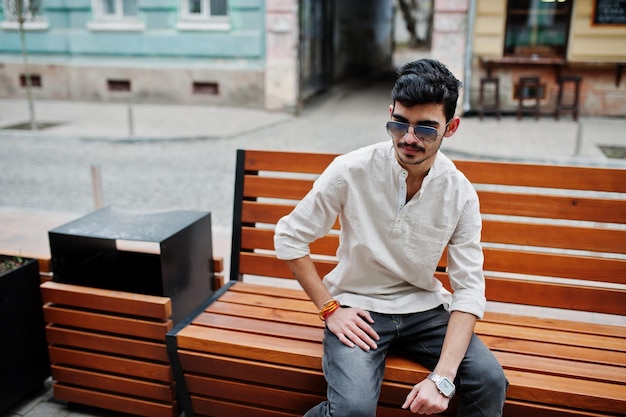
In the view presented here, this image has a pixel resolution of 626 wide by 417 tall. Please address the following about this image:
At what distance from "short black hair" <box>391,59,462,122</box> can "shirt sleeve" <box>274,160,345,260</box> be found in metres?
0.42

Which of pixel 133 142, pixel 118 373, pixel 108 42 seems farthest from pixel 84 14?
pixel 118 373

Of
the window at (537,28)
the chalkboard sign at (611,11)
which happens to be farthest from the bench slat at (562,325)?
the chalkboard sign at (611,11)

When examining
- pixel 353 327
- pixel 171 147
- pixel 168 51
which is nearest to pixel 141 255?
pixel 353 327

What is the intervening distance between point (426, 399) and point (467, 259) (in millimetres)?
605

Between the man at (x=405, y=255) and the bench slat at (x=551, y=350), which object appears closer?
the man at (x=405, y=255)

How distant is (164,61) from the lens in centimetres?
1505

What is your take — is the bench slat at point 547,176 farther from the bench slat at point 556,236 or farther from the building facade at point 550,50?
the building facade at point 550,50

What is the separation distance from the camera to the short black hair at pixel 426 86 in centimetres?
223

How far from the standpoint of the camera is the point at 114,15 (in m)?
15.3

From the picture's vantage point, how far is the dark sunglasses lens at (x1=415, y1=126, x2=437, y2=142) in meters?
2.28

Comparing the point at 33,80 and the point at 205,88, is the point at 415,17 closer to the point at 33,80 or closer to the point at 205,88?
the point at 205,88

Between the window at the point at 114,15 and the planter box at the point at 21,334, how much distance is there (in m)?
13.4

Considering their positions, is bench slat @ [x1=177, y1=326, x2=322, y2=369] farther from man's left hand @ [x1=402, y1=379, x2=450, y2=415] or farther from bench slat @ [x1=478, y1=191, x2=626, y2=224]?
bench slat @ [x1=478, y1=191, x2=626, y2=224]

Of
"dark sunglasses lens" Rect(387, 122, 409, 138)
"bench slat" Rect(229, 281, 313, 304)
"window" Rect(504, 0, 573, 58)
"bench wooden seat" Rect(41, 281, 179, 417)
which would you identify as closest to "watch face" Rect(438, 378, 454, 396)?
"dark sunglasses lens" Rect(387, 122, 409, 138)
